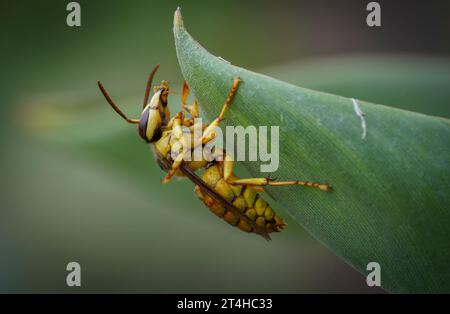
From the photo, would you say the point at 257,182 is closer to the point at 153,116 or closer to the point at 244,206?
the point at 244,206

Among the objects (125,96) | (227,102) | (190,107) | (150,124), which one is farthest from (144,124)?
(125,96)

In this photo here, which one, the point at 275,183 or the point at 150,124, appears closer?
the point at 275,183

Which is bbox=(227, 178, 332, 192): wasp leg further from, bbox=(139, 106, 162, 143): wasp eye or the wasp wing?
bbox=(139, 106, 162, 143): wasp eye

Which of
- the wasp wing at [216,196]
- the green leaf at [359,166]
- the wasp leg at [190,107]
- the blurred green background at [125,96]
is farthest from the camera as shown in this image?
the blurred green background at [125,96]

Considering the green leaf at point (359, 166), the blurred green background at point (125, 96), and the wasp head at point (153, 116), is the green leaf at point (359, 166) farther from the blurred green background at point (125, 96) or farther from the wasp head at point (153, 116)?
the blurred green background at point (125, 96)

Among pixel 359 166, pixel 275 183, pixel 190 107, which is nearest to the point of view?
pixel 359 166

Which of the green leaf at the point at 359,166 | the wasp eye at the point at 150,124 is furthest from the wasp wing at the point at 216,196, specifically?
the green leaf at the point at 359,166
